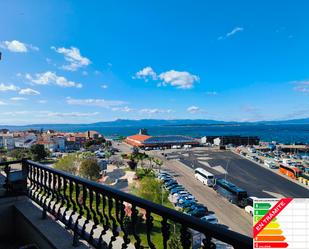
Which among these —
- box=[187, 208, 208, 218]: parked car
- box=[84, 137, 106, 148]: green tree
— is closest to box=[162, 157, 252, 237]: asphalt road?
box=[187, 208, 208, 218]: parked car

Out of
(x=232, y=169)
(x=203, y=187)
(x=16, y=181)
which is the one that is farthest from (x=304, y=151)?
(x=16, y=181)

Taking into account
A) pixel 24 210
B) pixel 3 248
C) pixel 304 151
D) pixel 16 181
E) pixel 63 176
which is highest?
pixel 63 176

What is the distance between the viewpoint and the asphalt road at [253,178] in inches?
1327

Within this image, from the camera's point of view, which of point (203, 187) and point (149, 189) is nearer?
point (149, 189)

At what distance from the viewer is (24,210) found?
14.2ft

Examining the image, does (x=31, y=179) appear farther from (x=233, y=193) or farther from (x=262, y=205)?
(x=233, y=193)

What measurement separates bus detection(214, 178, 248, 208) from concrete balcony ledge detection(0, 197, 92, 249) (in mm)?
25971

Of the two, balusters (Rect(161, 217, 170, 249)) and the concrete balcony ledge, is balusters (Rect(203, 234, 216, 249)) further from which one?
the concrete balcony ledge

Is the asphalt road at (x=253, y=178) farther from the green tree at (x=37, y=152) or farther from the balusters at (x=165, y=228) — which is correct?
the balusters at (x=165, y=228)

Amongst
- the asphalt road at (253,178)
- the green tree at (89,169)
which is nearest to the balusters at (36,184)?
the green tree at (89,169)

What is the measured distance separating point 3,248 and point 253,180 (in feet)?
135

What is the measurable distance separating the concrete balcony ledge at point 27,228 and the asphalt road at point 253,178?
1259 inches

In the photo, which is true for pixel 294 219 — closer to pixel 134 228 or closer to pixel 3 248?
pixel 134 228

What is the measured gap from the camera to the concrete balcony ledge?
3266 mm
